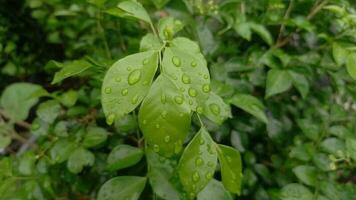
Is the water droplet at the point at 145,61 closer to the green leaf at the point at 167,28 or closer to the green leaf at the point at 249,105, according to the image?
the green leaf at the point at 167,28

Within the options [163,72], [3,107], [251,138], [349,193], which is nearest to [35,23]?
[3,107]

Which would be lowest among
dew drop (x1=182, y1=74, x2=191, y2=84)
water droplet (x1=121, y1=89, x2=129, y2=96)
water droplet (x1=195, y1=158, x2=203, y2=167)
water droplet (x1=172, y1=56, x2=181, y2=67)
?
water droplet (x1=195, y1=158, x2=203, y2=167)

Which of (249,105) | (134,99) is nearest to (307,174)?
(249,105)

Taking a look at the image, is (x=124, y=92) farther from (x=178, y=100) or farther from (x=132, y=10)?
(x=132, y=10)

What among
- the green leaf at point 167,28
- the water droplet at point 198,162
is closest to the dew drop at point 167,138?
the water droplet at point 198,162

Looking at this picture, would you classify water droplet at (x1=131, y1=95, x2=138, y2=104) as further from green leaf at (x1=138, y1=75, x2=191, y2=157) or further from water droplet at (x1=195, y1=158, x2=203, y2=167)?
water droplet at (x1=195, y1=158, x2=203, y2=167)

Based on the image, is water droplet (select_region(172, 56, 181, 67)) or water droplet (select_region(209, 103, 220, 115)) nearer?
water droplet (select_region(172, 56, 181, 67))

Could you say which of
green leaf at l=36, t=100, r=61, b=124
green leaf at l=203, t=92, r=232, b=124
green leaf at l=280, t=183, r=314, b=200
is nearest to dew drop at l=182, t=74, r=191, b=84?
green leaf at l=203, t=92, r=232, b=124
